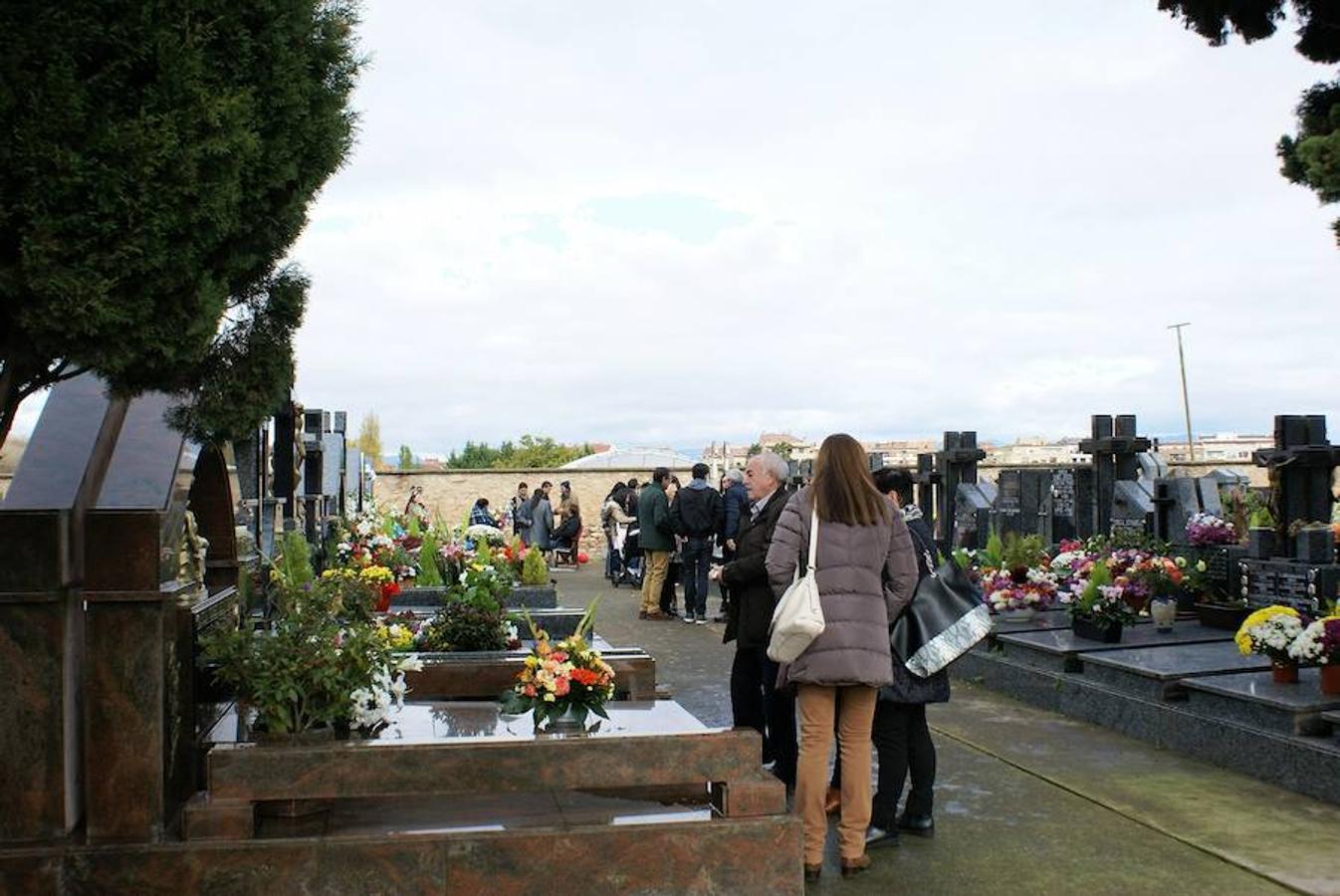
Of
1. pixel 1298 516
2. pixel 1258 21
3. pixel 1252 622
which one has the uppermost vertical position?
pixel 1258 21

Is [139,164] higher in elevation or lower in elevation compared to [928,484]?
higher

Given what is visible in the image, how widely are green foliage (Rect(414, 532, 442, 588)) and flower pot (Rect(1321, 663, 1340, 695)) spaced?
6774mm

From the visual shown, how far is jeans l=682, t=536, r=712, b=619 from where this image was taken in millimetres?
14828

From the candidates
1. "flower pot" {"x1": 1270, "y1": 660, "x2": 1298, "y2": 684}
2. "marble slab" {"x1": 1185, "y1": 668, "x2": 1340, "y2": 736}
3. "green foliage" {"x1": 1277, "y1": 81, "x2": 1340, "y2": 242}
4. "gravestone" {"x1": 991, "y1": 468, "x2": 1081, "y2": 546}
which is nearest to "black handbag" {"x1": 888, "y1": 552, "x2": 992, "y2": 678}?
"marble slab" {"x1": 1185, "y1": 668, "x2": 1340, "y2": 736}

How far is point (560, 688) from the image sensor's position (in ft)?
17.6

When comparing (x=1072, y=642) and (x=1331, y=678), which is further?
(x=1072, y=642)

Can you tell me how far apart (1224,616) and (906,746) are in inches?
208

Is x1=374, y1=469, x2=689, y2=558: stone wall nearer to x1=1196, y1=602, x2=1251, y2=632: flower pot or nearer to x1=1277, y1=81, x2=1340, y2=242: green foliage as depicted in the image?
x1=1196, y1=602, x2=1251, y2=632: flower pot

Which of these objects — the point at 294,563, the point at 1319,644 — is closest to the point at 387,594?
the point at 294,563

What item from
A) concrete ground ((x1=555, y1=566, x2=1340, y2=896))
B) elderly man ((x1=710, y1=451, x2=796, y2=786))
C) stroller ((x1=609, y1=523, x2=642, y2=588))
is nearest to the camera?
concrete ground ((x1=555, y1=566, x2=1340, y2=896))

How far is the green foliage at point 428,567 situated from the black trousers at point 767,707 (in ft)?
15.8

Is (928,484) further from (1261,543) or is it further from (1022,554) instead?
(1261,543)

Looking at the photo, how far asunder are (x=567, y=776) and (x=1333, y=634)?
172 inches

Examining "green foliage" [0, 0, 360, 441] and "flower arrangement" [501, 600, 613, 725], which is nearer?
"green foliage" [0, 0, 360, 441]
